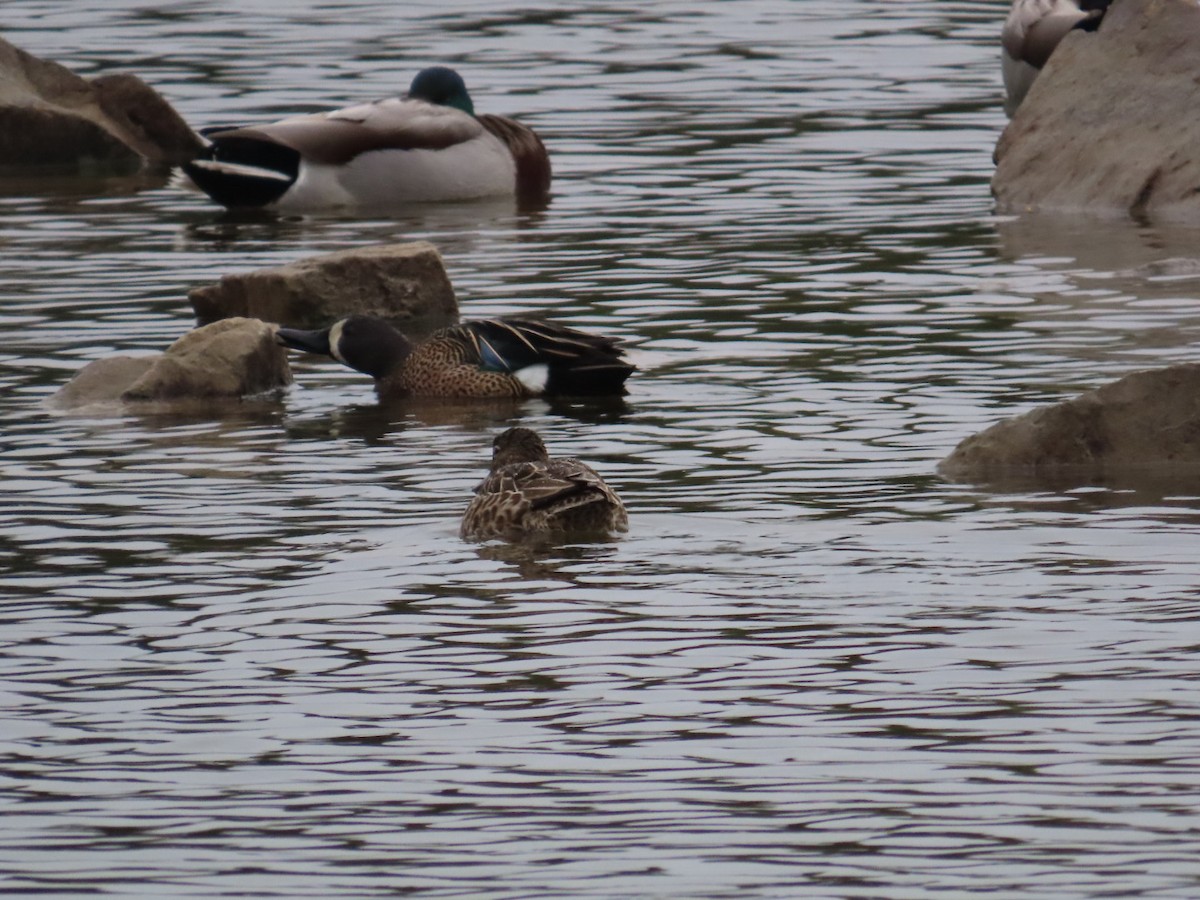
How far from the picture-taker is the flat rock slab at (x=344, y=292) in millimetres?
16422

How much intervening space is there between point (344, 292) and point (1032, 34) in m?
10.4

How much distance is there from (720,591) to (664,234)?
10314mm

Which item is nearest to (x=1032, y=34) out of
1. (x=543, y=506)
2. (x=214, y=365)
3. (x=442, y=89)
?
(x=442, y=89)

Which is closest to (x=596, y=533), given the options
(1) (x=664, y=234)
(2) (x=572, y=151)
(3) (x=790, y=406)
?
(3) (x=790, y=406)

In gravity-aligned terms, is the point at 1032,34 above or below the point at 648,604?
below

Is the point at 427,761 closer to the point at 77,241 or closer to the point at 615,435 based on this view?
the point at 615,435

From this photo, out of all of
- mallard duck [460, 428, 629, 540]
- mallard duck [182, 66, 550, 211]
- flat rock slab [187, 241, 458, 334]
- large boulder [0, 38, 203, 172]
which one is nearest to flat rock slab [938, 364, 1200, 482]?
mallard duck [460, 428, 629, 540]

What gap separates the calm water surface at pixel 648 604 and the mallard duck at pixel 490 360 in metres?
0.22

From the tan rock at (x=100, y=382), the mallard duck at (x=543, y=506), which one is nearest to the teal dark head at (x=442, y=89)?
the tan rock at (x=100, y=382)

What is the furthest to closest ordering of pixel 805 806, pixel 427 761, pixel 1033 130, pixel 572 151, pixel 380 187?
pixel 572 151 → pixel 380 187 → pixel 1033 130 → pixel 427 761 → pixel 805 806

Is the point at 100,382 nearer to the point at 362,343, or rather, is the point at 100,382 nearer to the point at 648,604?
the point at 362,343

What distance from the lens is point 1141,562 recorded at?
952cm

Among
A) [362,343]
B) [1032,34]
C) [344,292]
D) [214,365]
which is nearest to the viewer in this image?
[214,365]

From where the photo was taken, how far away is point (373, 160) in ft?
72.2
